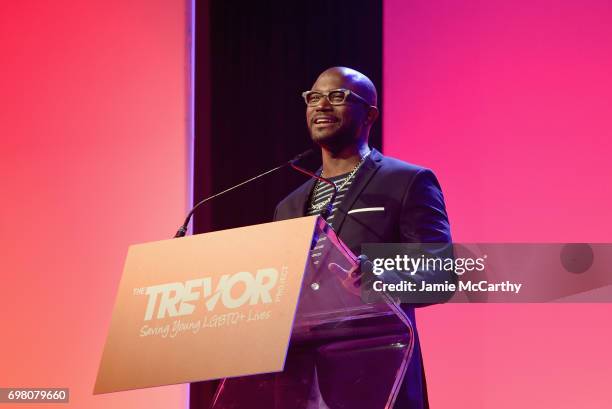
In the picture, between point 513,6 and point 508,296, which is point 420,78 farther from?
point 508,296

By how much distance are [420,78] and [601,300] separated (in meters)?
1.30

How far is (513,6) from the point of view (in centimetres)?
392

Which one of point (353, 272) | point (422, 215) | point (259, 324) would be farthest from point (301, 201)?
point (259, 324)

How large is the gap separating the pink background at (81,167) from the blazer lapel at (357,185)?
67.2 inches

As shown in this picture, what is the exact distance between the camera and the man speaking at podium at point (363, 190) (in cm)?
251

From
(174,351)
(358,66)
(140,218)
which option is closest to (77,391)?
(140,218)

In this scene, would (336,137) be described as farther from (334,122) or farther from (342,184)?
(342,184)

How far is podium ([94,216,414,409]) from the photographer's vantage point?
5.34 ft

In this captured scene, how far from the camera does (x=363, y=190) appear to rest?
2.62m

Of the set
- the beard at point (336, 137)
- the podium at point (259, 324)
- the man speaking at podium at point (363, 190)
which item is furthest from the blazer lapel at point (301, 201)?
the podium at point (259, 324)

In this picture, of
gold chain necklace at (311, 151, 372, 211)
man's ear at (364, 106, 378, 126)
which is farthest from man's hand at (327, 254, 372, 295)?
man's ear at (364, 106, 378, 126)

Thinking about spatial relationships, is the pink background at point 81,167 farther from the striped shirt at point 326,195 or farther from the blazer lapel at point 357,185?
the blazer lapel at point 357,185

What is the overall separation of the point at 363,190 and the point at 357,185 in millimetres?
39

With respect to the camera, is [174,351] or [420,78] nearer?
[174,351]
